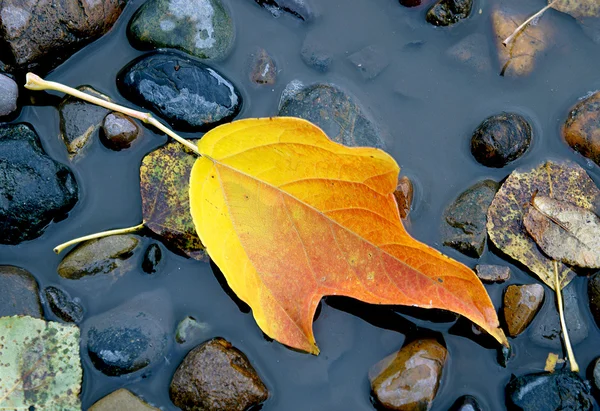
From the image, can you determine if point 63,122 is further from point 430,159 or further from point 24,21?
point 430,159

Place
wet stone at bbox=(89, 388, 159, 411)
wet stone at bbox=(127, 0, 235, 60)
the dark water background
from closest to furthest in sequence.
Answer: wet stone at bbox=(89, 388, 159, 411) < the dark water background < wet stone at bbox=(127, 0, 235, 60)

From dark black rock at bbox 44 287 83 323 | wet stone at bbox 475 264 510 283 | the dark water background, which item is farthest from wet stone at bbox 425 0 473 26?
dark black rock at bbox 44 287 83 323

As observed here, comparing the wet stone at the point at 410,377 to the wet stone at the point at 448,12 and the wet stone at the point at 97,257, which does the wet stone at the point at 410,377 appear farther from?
the wet stone at the point at 448,12

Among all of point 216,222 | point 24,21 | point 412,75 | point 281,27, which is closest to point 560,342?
point 412,75

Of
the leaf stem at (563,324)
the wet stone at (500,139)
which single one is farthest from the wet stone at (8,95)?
the leaf stem at (563,324)

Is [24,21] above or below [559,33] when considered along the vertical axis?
below

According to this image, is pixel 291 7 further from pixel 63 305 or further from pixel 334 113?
pixel 63 305

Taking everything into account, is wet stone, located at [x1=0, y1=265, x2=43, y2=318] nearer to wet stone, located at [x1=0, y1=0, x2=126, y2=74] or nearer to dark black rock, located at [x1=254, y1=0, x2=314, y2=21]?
wet stone, located at [x1=0, y1=0, x2=126, y2=74]
